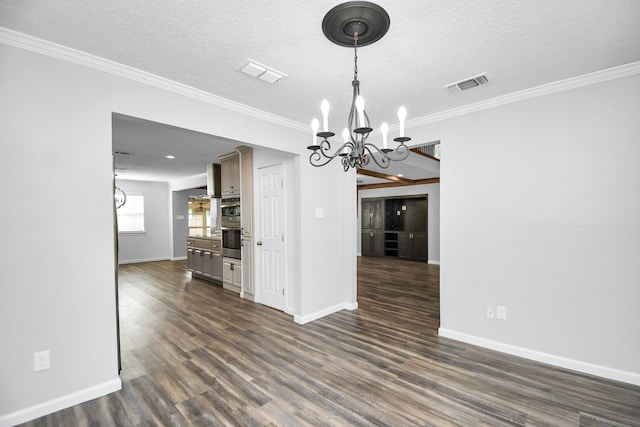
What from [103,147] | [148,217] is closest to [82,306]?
[103,147]

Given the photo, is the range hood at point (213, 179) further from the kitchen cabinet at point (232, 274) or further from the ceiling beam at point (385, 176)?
the ceiling beam at point (385, 176)

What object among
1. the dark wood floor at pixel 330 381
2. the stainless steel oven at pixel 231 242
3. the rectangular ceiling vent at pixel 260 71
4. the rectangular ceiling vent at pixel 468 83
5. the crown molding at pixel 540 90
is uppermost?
the rectangular ceiling vent at pixel 260 71

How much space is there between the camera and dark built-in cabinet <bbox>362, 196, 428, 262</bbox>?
29.9ft

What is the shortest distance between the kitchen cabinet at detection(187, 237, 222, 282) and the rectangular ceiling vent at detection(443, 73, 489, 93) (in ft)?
15.6

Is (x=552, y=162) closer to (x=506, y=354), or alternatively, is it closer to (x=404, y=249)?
(x=506, y=354)

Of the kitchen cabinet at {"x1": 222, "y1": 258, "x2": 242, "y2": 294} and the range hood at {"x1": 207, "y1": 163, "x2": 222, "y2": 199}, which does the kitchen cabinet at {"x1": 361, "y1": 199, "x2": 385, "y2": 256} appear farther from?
the kitchen cabinet at {"x1": 222, "y1": 258, "x2": 242, "y2": 294}

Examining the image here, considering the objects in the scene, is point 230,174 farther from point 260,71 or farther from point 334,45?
point 334,45

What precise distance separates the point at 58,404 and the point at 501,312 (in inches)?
148

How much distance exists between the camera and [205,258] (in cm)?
609

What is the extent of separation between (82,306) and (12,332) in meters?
0.36

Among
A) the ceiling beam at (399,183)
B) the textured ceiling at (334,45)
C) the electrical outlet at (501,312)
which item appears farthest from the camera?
the ceiling beam at (399,183)

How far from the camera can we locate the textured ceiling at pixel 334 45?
5.40 feet

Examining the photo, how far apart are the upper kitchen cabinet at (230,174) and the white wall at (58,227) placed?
8.85 ft

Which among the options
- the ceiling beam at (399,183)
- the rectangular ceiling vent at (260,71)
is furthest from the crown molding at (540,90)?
the ceiling beam at (399,183)
